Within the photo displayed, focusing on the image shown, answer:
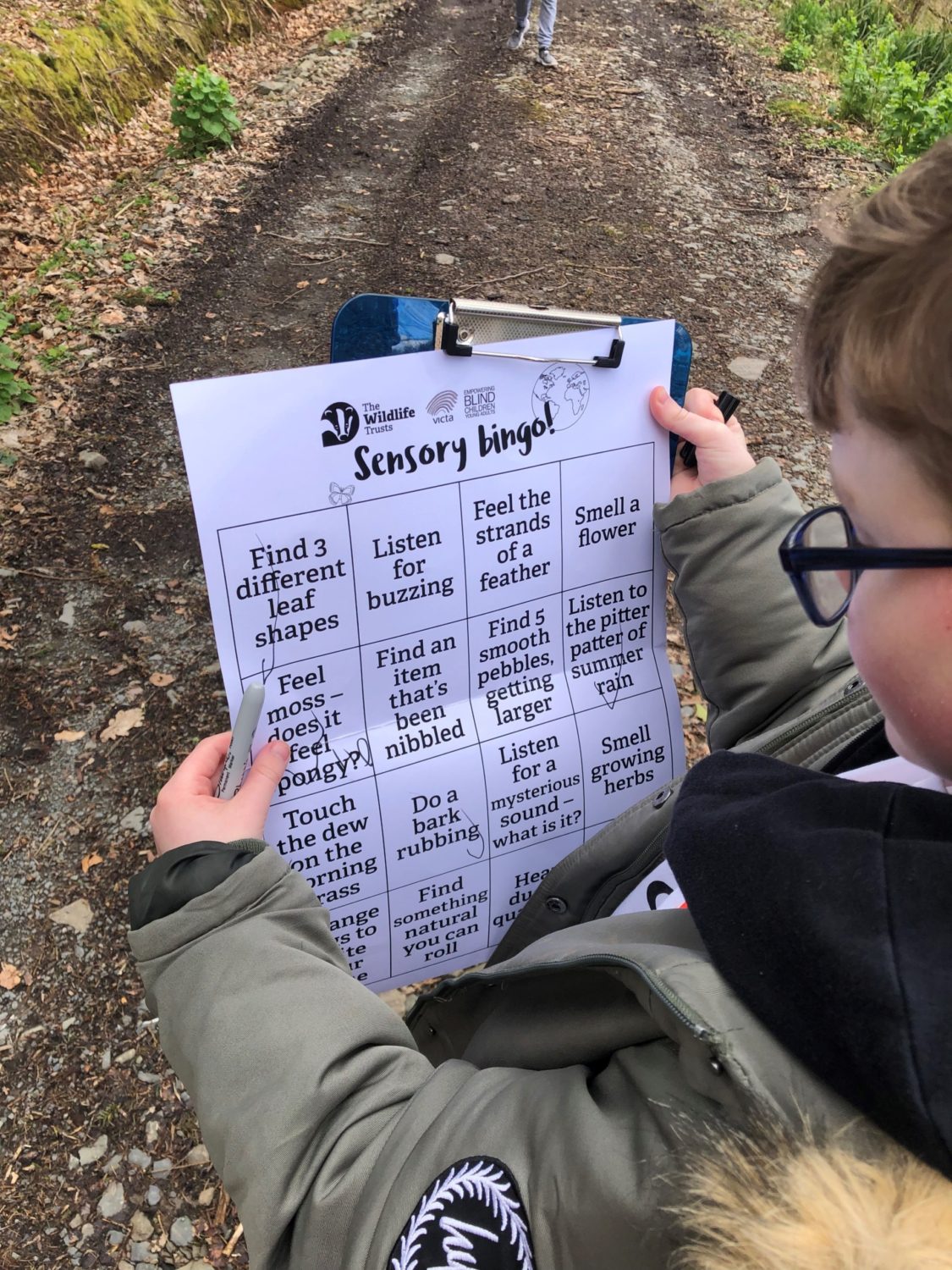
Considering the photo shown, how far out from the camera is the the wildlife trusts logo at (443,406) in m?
1.10

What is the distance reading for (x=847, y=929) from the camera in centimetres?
61

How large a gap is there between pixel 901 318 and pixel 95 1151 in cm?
206

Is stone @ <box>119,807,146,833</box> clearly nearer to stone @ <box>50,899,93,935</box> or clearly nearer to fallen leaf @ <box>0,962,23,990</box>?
stone @ <box>50,899,93,935</box>

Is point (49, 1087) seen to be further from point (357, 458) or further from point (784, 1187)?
point (784, 1187)

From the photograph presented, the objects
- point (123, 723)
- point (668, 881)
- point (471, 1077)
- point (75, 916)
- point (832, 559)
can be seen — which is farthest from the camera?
point (123, 723)

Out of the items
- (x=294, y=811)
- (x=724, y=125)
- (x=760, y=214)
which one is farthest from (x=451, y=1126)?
(x=724, y=125)

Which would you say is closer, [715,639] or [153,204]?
[715,639]

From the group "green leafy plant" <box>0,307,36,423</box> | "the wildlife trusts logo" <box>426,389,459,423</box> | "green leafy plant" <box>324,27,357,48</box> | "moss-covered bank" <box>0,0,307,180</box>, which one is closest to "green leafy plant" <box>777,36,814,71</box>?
"green leafy plant" <box>324,27,357,48</box>

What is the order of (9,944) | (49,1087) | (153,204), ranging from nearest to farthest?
(49,1087) < (9,944) < (153,204)

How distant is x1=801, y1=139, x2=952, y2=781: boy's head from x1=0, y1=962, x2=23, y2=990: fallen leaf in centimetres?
205

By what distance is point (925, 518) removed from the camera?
0.67m

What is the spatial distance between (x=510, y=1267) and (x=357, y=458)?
897 mm

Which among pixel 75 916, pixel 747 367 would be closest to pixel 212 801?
pixel 75 916

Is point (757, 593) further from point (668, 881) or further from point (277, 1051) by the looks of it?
point (277, 1051)
